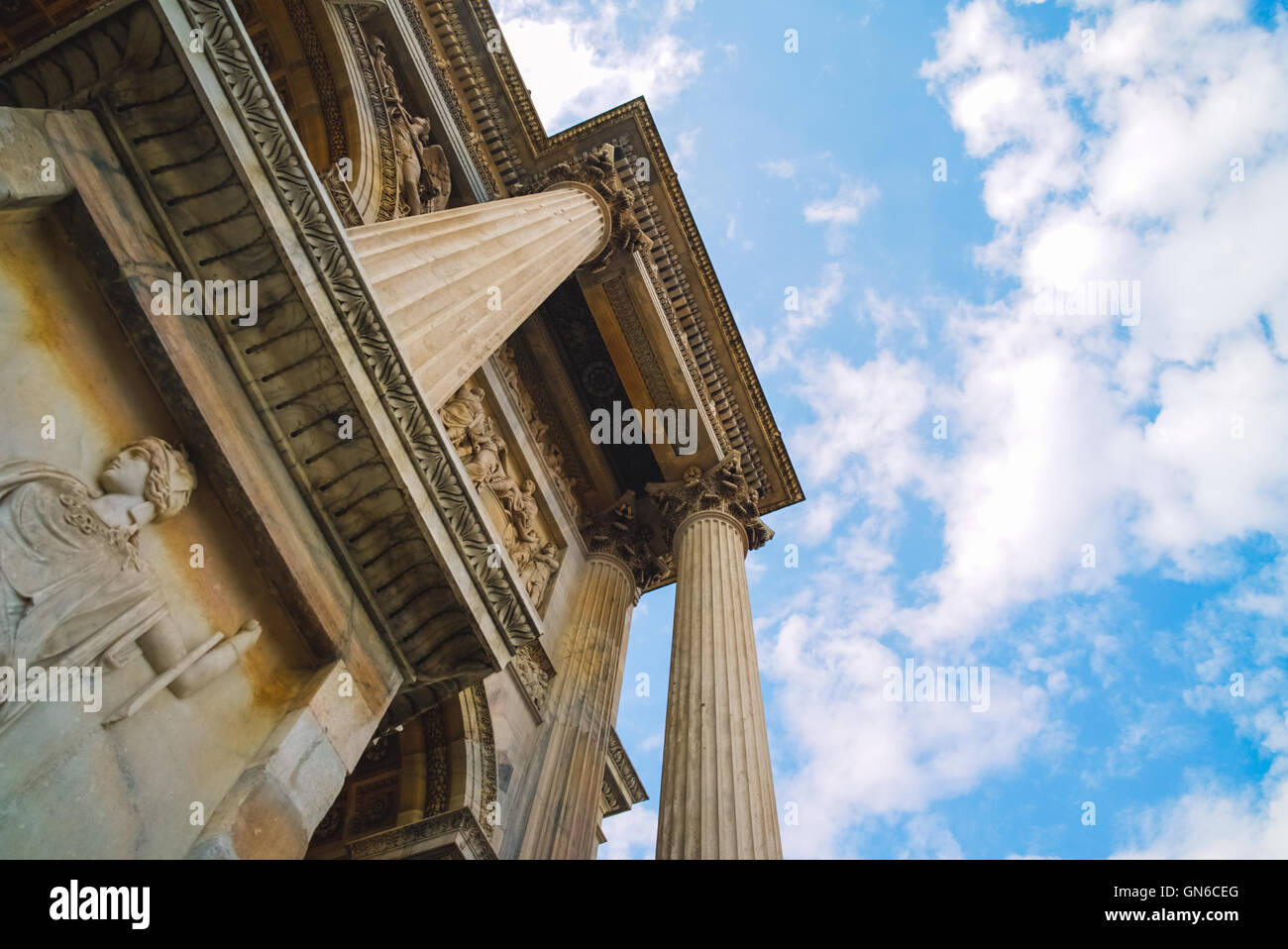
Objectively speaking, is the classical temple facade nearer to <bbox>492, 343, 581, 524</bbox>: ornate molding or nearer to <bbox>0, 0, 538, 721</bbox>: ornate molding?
<bbox>0, 0, 538, 721</bbox>: ornate molding

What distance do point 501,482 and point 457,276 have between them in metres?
5.68

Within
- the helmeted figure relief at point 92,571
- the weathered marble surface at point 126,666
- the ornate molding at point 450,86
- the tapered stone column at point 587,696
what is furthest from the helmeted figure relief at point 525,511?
the helmeted figure relief at point 92,571

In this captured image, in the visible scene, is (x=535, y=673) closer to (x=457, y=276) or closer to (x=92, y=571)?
(x=457, y=276)

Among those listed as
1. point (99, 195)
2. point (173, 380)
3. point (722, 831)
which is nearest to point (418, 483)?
point (173, 380)

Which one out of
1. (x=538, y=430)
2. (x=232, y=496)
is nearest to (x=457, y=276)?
(x=232, y=496)

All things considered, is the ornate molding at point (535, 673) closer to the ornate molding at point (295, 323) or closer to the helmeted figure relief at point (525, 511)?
the helmeted figure relief at point (525, 511)

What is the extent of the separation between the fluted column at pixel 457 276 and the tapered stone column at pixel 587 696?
19.1 feet

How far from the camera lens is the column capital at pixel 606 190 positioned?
1612 centimetres

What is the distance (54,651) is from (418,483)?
Answer: 2.46 m

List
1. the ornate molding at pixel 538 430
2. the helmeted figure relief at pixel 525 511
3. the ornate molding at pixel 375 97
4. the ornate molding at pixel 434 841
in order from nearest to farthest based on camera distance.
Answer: the ornate molding at pixel 434 841 < the ornate molding at pixel 375 97 < the helmeted figure relief at pixel 525 511 < the ornate molding at pixel 538 430

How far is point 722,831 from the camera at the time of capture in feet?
29.0

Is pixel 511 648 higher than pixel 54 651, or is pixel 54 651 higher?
pixel 511 648
